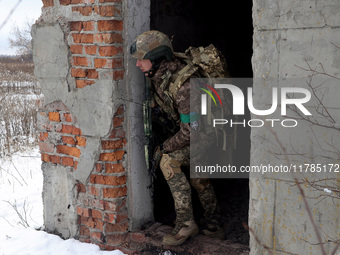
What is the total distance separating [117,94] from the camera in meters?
3.10

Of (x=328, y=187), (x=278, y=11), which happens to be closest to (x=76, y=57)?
(x=278, y=11)

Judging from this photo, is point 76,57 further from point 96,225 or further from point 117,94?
point 96,225

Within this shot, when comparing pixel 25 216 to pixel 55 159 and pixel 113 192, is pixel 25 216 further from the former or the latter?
pixel 113 192

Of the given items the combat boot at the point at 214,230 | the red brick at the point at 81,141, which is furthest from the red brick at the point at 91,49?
the combat boot at the point at 214,230

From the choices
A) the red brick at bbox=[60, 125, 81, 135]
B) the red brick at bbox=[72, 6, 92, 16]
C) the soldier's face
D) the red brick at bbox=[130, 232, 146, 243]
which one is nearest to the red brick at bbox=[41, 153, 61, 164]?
the red brick at bbox=[60, 125, 81, 135]

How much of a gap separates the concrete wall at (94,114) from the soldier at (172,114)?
0.60 ft

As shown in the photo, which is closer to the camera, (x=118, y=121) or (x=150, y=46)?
(x=150, y=46)

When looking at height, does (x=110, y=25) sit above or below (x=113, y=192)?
above

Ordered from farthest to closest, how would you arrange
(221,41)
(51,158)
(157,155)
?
(221,41) < (51,158) < (157,155)

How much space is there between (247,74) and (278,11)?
3800mm

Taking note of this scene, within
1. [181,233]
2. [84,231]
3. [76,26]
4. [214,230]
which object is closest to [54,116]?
[76,26]

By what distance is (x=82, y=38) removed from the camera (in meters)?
3.14

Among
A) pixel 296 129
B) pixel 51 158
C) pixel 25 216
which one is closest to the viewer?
pixel 296 129

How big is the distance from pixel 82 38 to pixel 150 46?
625 mm
